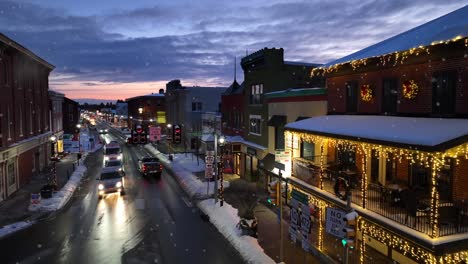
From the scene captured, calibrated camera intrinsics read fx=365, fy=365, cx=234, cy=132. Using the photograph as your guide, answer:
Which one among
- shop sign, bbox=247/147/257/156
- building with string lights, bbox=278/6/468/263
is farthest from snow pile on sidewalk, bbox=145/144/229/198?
building with string lights, bbox=278/6/468/263

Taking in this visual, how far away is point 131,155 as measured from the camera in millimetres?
55438

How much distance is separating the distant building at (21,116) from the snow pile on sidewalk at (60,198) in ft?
10.8

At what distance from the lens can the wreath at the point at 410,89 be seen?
14.1m

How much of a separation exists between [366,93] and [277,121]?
9.16 meters

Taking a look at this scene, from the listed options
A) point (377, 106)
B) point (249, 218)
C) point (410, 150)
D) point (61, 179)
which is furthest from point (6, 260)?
point (61, 179)

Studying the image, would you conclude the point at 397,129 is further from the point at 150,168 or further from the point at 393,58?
the point at 150,168

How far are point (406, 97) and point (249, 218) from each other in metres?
9.15

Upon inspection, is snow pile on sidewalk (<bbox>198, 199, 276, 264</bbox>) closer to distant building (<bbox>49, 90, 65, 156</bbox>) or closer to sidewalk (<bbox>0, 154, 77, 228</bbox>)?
sidewalk (<bbox>0, 154, 77, 228</bbox>)

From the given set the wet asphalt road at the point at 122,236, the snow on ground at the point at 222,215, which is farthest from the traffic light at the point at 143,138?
the wet asphalt road at the point at 122,236

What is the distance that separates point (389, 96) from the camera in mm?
15750

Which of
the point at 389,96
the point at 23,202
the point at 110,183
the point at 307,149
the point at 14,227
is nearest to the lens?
the point at 389,96

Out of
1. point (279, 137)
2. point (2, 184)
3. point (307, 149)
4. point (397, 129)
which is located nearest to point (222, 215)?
point (307, 149)

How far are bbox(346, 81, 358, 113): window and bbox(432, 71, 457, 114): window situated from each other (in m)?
4.74

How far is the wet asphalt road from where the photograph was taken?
16.0 metres
